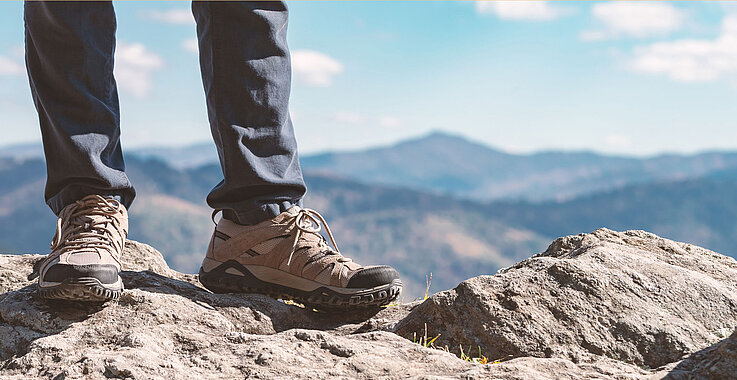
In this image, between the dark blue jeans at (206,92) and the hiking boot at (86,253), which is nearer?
the hiking boot at (86,253)

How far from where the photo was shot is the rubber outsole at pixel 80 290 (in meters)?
2.63

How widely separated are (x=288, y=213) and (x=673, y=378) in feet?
5.90

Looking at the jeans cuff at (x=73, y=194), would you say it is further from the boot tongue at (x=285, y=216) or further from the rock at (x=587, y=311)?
the rock at (x=587, y=311)

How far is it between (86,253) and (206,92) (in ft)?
2.95

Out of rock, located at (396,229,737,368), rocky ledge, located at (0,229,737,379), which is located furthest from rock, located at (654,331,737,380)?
rock, located at (396,229,737,368)

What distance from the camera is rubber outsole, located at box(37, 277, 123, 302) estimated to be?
8.64 ft

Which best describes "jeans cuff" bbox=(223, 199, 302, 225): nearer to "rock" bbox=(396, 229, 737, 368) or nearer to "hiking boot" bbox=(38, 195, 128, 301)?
"hiking boot" bbox=(38, 195, 128, 301)

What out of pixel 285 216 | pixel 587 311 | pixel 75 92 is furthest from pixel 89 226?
pixel 587 311

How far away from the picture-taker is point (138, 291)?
293cm

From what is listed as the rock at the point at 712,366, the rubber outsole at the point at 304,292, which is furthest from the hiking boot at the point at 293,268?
the rock at the point at 712,366

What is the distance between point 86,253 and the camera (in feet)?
9.12

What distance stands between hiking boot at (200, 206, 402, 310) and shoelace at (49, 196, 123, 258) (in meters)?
0.52

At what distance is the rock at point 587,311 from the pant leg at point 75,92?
1583 mm

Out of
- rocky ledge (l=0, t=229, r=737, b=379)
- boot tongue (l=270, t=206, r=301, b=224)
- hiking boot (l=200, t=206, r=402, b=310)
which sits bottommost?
rocky ledge (l=0, t=229, r=737, b=379)
